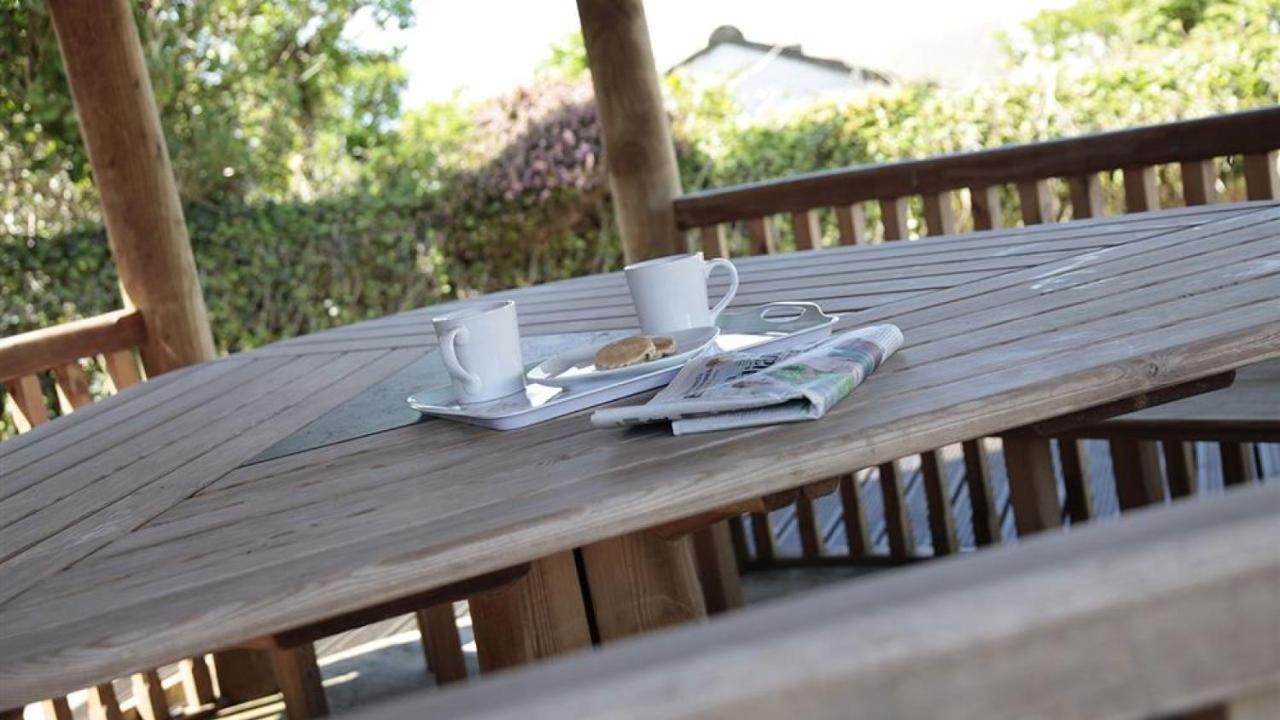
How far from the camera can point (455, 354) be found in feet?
4.73

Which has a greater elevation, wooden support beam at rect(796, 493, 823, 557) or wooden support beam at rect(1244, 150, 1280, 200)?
wooden support beam at rect(1244, 150, 1280, 200)

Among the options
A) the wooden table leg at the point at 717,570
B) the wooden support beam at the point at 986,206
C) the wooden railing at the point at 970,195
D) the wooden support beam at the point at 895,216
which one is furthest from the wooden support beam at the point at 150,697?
the wooden support beam at the point at 986,206

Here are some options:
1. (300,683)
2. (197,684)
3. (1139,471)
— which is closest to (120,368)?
(197,684)

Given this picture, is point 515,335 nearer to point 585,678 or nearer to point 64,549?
point 64,549

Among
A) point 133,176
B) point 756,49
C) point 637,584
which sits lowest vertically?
point 637,584

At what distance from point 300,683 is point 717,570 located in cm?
87

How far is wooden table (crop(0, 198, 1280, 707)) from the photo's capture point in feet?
3.35

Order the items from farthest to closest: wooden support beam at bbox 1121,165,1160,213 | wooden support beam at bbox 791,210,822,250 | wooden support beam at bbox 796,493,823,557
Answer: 1. wooden support beam at bbox 791,210,822,250
2. wooden support beam at bbox 796,493,823,557
3. wooden support beam at bbox 1121,165,1160,213

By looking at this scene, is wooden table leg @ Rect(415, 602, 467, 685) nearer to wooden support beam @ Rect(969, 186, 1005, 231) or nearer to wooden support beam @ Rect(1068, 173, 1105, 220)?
wooden support beam @ Rect(969, 186, 1005, 231)

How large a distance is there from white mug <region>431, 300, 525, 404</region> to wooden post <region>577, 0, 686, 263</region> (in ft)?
7.41

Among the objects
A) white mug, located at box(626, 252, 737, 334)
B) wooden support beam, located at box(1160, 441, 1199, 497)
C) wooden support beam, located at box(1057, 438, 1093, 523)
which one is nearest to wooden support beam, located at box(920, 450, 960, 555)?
wooden support beam, located at box(1057, 438, 1093, 523)

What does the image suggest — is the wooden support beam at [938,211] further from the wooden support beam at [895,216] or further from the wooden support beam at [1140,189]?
the wooden support beam at [1140,189]

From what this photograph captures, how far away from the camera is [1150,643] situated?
36cm

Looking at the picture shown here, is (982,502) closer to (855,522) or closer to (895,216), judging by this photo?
(855,522)
